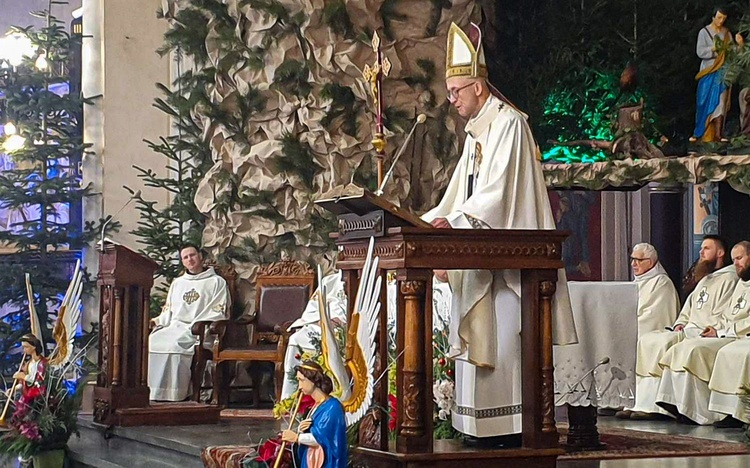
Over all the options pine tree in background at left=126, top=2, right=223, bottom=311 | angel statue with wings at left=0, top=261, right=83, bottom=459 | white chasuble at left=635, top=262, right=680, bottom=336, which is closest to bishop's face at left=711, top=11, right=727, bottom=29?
white chasuble at left=635, top=262, right=680, bottom=336

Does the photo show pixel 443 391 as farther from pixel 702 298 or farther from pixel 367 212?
pixel 702 298

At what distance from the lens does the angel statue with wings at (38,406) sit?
7.39m

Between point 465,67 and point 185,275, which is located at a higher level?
point 465,67

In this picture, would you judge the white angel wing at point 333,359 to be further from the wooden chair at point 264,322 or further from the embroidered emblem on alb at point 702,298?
the embroidered emblem on alb at point 702,298

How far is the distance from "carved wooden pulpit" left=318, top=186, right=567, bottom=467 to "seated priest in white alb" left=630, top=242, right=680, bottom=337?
190 inches

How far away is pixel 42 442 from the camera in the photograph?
7484 mm

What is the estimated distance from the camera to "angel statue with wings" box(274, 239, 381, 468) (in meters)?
4.61

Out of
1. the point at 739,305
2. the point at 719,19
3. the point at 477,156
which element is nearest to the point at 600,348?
the point at 477,156

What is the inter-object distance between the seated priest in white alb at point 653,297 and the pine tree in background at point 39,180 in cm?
517

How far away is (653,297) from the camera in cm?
983

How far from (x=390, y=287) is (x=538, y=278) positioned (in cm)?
272

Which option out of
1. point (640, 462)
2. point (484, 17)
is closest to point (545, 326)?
point (640, 462)

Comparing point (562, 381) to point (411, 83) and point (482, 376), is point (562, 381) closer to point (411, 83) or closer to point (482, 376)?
point (482, 376)

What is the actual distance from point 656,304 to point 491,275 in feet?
15.7
